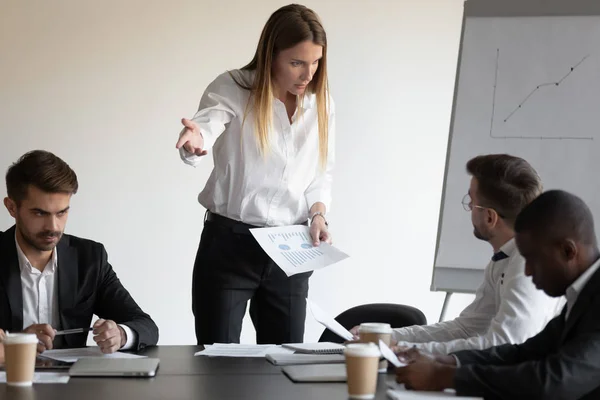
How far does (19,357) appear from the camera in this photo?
1.72 m

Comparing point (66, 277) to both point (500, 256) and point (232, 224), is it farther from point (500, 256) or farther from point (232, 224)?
point (500, 256)

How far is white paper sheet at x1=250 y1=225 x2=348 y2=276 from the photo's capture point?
2576 millimetres

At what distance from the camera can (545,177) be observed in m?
3.23

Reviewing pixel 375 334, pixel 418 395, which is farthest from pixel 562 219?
pixel 375 334

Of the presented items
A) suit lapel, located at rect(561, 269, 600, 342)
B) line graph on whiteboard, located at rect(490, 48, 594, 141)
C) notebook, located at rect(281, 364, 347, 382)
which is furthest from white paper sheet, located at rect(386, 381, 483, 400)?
line graph on whiteboard, located at rect(490, 48, 594, 141)

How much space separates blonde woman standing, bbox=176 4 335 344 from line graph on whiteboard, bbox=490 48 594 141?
0.85 m

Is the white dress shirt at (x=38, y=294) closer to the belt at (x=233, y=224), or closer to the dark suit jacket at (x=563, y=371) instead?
the belt at (x=233, y=224)

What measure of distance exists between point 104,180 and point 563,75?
92.6 inches

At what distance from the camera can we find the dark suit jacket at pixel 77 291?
2.47 metres

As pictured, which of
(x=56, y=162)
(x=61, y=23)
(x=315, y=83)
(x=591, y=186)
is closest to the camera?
(x=56, y=162)

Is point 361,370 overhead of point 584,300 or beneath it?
beneath

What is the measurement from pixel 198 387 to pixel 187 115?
8.90 feet

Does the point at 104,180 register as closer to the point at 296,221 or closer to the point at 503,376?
the point at 296,221

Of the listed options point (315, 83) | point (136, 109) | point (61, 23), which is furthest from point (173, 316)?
point (315, 83)
